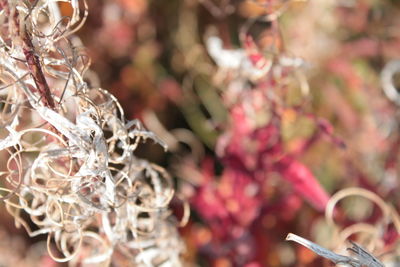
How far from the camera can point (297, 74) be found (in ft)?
1.86

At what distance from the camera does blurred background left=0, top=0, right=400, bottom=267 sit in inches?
22.2

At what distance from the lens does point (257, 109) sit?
1.93ft

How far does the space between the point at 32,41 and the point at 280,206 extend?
0.33m

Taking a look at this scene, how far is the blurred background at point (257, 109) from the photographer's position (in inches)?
22.2

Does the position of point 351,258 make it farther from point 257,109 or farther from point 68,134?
point 257,109

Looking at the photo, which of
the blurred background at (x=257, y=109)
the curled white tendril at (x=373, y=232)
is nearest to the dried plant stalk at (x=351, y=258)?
the curled white tendril at (x=373, y=232)

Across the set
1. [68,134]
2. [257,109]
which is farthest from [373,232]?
[68,134]

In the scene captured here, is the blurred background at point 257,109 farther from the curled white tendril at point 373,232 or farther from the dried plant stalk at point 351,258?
the dried plant stalk at point 351,258

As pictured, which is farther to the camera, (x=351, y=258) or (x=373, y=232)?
(x=373, y=232)

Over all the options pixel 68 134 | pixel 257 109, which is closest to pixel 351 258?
pixel 68 134

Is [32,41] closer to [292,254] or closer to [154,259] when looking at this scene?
[154,259]

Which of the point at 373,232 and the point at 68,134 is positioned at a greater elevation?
the point at 68,134

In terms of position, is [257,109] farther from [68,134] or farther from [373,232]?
[68,134]

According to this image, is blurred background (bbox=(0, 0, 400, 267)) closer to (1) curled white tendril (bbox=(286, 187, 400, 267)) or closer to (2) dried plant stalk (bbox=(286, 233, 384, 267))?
(1) curled white tendril (bbox=(286, 187, 400, 267))
